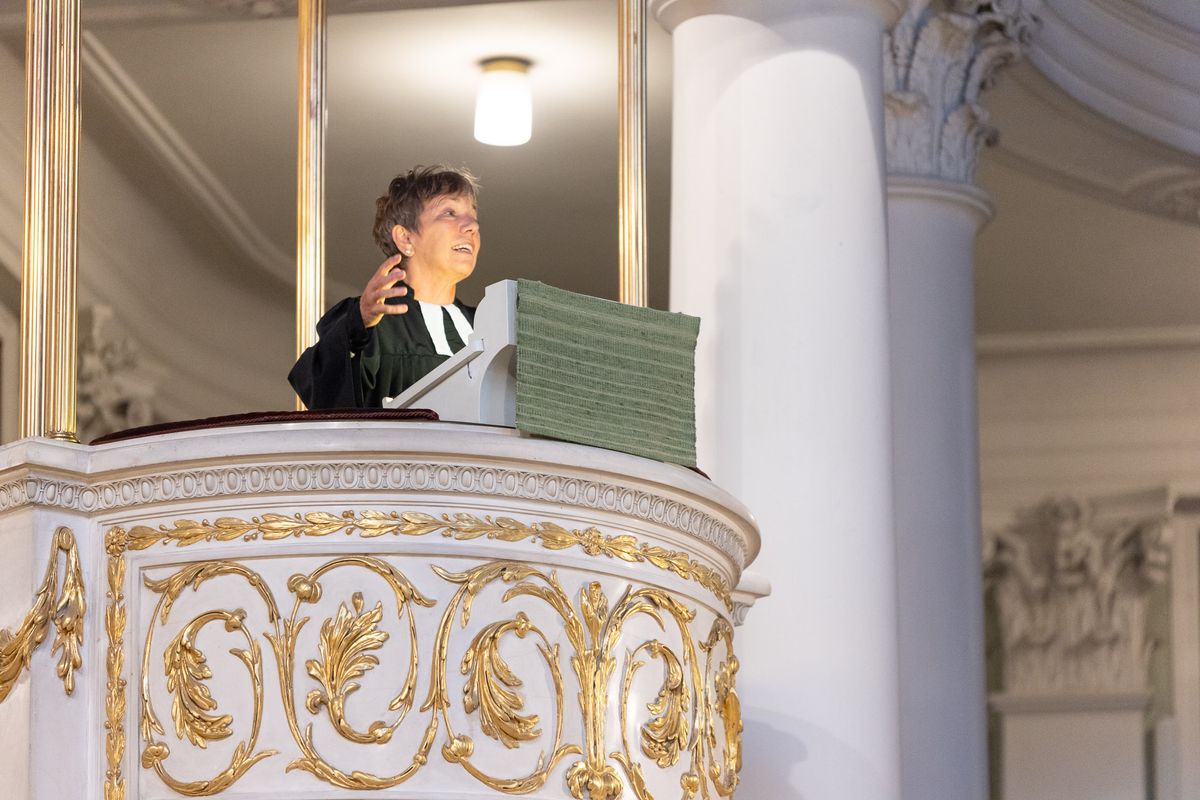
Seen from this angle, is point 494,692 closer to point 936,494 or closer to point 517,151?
point 936,494

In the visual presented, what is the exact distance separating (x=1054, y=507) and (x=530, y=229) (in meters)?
3.80

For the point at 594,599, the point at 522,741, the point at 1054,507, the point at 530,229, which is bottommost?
the point at 522,741

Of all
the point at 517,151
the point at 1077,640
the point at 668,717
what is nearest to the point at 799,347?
the point at 668,717

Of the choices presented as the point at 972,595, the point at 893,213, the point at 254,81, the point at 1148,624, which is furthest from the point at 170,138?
the point at 1148,624

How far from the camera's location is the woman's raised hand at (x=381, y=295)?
14.3 ft

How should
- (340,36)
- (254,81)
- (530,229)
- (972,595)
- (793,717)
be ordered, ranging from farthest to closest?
1. (530,229)
2. (254,81)
3. (340,36)
4. (972,595)
5. (793,717)

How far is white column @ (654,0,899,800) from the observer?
18.3 ft

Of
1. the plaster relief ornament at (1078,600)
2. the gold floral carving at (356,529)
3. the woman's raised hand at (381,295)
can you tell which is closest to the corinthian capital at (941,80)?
the woman's raised hand at (381,295)

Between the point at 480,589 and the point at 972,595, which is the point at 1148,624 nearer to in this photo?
the point at 972,595

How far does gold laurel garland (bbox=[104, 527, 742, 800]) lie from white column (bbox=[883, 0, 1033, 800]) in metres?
3.54

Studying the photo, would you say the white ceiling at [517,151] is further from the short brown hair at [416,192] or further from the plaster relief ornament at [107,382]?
the short brown hair at [416,192]

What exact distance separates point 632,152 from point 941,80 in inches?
102

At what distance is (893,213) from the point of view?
305 inches

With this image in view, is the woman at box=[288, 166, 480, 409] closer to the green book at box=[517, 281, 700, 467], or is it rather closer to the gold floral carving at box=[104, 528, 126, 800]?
the green book at box=[517, 281, 700, 467]
